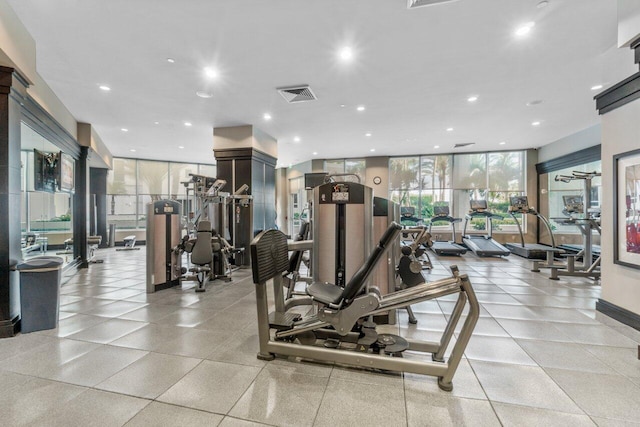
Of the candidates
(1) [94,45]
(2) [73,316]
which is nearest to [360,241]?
(2) [73,316]

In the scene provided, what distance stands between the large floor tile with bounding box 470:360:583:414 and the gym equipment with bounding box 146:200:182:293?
4.73 m

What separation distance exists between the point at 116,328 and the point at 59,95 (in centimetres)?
467

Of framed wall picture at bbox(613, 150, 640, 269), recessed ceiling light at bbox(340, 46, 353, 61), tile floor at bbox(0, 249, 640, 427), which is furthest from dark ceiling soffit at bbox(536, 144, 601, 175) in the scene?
recessed ceiling light at bbox(340, 46, 353, 61)

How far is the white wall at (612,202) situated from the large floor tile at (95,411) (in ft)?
16.5

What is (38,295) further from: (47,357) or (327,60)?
(327,60)

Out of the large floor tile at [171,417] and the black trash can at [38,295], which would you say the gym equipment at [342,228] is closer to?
the large floor tile at [171,417]

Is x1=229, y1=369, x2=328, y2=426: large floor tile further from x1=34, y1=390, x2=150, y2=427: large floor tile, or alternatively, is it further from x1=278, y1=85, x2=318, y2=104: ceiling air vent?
x1=278, y1=85, x2=318, y2=104: ceiling air vent

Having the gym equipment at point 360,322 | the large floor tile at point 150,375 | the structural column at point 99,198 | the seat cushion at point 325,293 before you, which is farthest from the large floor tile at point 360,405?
the structural column at point 99,198

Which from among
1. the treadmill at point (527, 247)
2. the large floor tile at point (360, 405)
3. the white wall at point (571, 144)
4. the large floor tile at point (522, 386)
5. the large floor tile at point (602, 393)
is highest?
the white wall at point (571, 144)

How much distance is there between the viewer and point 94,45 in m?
3.48

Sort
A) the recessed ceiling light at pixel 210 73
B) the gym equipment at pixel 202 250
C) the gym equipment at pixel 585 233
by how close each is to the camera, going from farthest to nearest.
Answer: the gym equipment at pixel 585 233 → the gym equipment at pixel 202 250 → the recessed ceiling light at pixel 210 73

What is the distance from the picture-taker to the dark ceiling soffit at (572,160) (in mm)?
7160

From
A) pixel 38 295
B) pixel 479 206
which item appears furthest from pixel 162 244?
pixel 479 206

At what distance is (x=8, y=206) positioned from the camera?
2955mm
